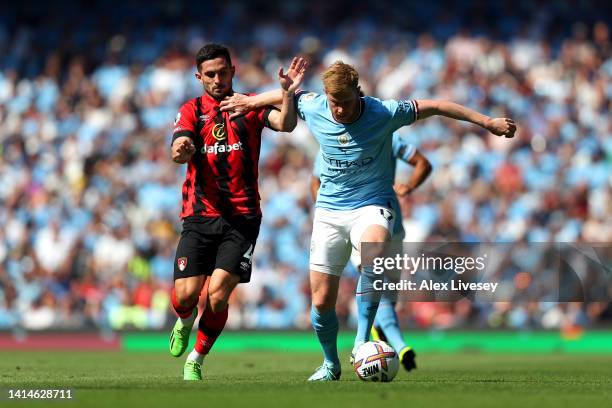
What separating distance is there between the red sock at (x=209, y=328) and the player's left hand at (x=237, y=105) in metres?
1.69

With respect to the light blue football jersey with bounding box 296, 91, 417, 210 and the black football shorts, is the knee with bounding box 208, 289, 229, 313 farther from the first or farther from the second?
the light blue football jersey with bounding box 296, 91, 417, 210

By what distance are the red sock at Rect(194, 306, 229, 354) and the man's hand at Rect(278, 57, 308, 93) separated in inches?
78.2

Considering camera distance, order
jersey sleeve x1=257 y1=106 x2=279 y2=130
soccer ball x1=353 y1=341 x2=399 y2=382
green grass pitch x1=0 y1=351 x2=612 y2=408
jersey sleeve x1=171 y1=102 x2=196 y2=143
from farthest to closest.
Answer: jersey sleeve x1=257 y1=106 x2=279 y2=130 → jersey sleeve x1=171 y1=102 x2=196 y2=143 → soccer ball x1=353 y1=341 x2=399 y2=382 → green grass pitch x1=0 y1=351 x2=612 y2=408

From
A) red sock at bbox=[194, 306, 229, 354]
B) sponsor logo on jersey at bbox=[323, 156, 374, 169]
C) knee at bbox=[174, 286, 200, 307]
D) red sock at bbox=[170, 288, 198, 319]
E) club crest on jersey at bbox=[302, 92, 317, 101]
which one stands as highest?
club crest on jersey at bbox=[302, 92, 317, 101]

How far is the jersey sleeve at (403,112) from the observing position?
9.37m

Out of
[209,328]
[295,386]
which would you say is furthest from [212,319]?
[295,386]

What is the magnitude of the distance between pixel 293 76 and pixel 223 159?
1078 millimetres

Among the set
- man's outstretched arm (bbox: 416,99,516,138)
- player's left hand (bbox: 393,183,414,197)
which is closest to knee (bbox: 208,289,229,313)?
man's outstretched arm (bbox: 416,99,516,138)

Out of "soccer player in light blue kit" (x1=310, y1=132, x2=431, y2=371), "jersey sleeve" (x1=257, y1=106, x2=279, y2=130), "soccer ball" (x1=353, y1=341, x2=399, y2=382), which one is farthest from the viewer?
"soccer player in light blue kit" (x1=310, y1=132, x2=431, y2=371)

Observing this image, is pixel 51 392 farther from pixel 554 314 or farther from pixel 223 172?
pixel 554 314

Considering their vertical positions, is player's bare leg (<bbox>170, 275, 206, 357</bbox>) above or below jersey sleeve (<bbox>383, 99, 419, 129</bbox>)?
below

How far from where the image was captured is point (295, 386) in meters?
8.59

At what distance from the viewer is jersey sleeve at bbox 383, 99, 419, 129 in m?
9.37
